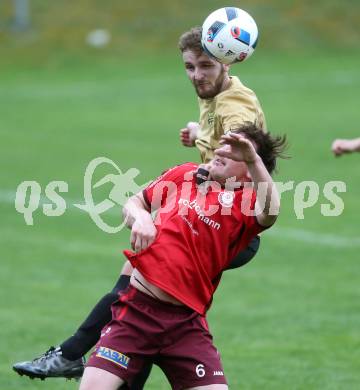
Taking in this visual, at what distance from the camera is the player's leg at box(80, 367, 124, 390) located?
5805mm

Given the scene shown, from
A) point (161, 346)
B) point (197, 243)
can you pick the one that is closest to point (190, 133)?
point (197, 243)

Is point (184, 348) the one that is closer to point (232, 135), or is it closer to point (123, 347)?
point (123, 347)

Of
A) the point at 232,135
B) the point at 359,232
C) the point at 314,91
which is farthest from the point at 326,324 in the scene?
the point at 314,91

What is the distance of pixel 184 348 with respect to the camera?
19.5 feet

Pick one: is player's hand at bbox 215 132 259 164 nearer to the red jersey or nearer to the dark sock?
the red jersey

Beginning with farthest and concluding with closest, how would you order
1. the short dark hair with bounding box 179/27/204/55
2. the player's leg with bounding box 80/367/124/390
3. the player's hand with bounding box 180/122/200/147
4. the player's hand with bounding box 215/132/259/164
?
the player's hand with bounding box 180/122/200/147, the short dark hair with bounding box 179/27/204/55, the player's leg with bounding box 80/367/124/390, the player's hand with bounding box 215/132/259/164

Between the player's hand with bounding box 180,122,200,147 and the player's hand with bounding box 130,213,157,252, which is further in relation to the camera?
the player's hand with bounding box 180,122,200,147

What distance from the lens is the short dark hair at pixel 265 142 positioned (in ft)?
19.8

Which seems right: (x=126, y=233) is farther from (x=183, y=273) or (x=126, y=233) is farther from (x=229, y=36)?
(x=183, y=273)

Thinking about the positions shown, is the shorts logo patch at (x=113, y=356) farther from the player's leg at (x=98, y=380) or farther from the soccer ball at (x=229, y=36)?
the soccer ball at (x=229, y=36)

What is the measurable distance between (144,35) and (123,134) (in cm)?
1117

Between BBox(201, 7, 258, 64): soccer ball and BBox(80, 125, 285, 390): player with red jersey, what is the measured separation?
2.58 feet

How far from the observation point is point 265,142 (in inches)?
238

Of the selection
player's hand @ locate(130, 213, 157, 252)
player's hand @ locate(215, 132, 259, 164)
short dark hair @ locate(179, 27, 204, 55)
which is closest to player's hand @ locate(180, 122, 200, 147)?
short dark hair @ locate(179, 27, 204, 55)
